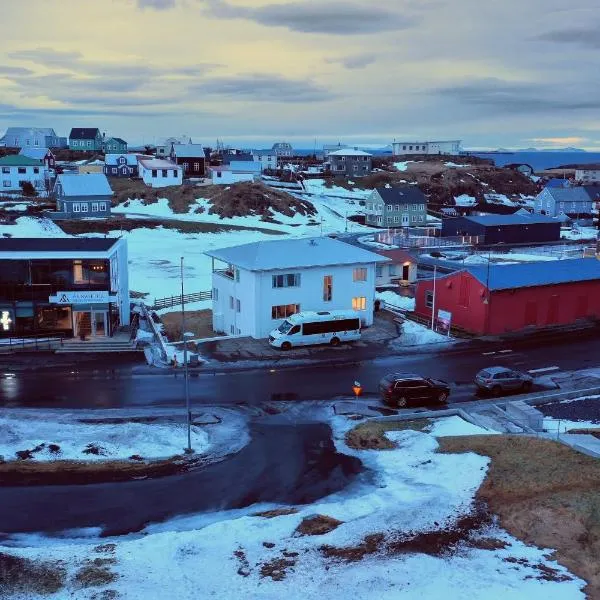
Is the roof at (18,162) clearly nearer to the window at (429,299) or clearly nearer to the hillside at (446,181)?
the hillside at (446,181)

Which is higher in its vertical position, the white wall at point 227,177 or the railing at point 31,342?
the white wall at point 227,177

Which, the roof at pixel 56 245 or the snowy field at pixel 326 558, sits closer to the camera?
the snowy field at pixel 326 558

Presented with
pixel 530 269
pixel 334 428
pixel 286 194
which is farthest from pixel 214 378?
pixel 286 194

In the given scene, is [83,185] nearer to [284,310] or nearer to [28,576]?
[284,310]

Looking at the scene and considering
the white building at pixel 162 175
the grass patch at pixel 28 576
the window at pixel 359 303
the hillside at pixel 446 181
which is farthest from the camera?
the hillside at pixel 446 181

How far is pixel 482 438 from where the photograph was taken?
84.0 ft

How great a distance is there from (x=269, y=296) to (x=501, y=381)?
16106 mm

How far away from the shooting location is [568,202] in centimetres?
12412

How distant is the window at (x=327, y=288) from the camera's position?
44.8 meters

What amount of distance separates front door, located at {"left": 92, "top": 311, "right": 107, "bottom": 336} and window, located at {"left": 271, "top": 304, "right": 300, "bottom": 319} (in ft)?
34.7

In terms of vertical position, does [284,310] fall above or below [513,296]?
below

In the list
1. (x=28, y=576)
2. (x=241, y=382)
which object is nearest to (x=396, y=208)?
(x=241, y=382)

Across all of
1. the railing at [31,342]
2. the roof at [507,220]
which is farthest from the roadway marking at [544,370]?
the roof at [507,220]

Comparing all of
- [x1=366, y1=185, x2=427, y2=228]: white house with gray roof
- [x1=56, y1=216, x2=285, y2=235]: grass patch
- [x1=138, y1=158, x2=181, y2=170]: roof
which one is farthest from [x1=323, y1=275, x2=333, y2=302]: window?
[x1=138, y1=158, x2=181, y2=170]: roof
